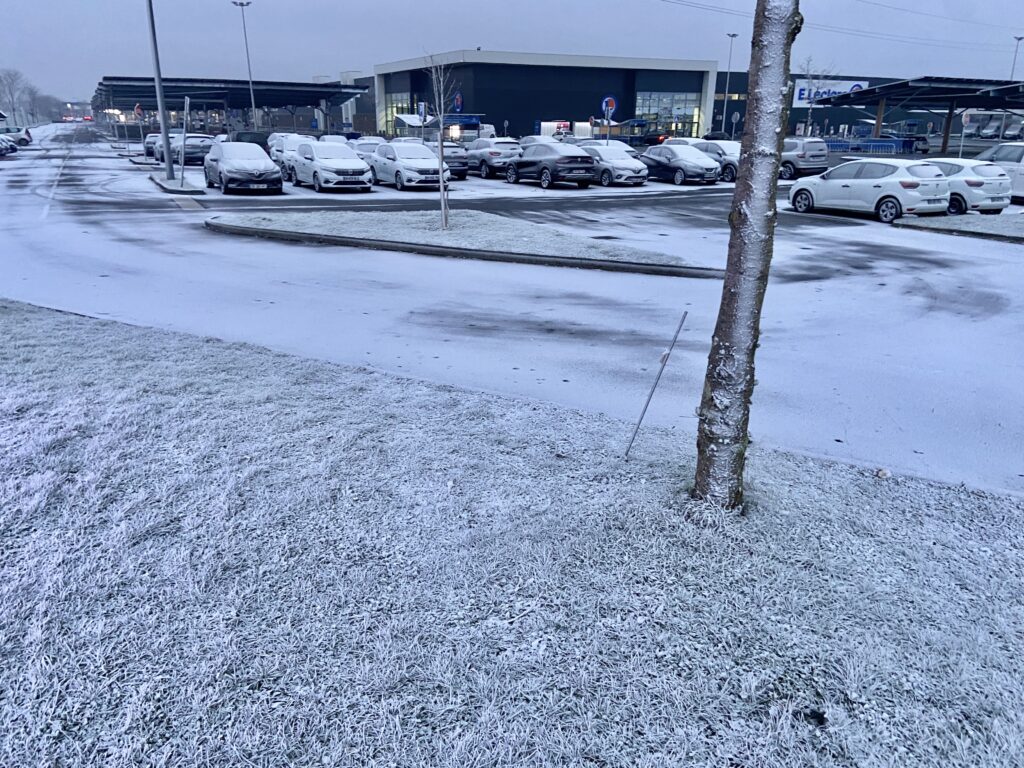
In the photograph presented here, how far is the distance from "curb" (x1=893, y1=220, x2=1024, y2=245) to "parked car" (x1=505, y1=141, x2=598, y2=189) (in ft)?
38.5

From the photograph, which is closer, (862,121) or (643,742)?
(643,742)

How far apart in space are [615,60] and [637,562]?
73.4m

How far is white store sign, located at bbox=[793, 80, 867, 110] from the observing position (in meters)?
59.0

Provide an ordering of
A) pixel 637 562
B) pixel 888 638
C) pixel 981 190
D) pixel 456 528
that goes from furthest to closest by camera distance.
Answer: pixel 981 190, pixel 456 528, pixel 637 562, pixel 888 638

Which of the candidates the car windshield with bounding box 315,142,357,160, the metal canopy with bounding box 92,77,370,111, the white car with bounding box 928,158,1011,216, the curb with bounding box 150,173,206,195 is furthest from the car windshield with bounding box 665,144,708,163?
the metal canopy with bounding box 92,77,370,111

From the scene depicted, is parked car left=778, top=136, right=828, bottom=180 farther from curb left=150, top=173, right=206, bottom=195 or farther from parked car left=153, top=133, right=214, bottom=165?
parked car left=153, top=133, right=214, bottom=165

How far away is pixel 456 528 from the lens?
12.2ft

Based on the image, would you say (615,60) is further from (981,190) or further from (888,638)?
(888,638)

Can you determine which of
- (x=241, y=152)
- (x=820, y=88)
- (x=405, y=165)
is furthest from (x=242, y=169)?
(x=820, y=88)

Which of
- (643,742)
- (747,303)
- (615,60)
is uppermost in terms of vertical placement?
(615,60)

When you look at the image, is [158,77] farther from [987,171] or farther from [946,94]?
[946,94]

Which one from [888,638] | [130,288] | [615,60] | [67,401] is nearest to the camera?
[888,638]

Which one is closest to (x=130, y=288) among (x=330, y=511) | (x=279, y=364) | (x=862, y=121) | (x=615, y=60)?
(x=279, y=364)

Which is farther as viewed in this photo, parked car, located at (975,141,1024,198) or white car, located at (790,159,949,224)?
parked car, located at (975,141,1024,198)
